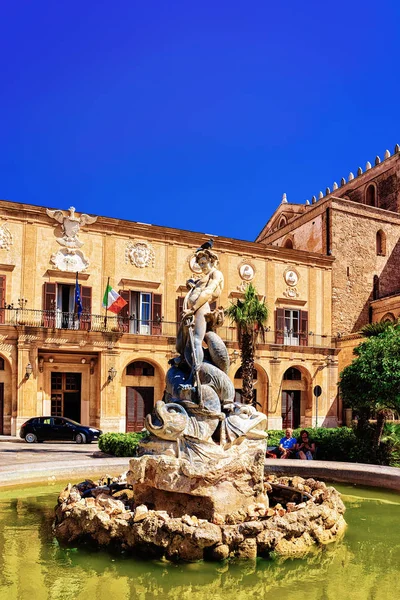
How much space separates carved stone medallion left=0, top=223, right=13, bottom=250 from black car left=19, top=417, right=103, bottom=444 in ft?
26.5

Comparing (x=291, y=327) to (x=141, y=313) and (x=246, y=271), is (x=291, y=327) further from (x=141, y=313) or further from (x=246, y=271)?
(x=141, y=313)

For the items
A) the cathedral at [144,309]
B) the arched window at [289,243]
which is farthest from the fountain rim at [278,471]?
the arched window at [289,243]

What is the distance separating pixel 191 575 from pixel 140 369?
24.4m

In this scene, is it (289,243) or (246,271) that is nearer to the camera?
(246,271)

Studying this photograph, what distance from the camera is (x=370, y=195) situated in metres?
43.8

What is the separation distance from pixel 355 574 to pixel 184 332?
3.75m

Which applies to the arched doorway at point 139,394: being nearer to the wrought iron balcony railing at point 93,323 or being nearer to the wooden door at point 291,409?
the wrought iron balcony railing at point 93,323

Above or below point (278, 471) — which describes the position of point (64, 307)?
above

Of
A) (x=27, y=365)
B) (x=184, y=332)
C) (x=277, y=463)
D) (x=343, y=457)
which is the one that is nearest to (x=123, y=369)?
(x=27, y=365)

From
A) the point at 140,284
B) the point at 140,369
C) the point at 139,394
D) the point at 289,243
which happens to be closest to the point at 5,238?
the point at 140,284

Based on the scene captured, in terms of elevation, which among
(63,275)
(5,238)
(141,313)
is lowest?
(141,313)

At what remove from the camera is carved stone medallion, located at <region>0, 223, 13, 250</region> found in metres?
26.6

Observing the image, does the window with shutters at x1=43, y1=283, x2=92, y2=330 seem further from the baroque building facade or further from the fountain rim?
the fountain rim

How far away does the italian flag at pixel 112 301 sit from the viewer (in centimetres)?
2650
